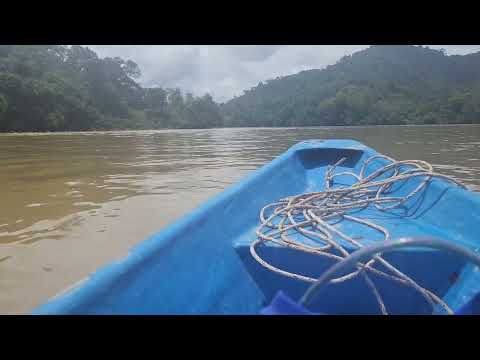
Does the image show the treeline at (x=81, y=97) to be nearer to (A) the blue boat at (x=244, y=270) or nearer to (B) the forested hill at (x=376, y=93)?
(B) the forested hill at (x=376, y=93)

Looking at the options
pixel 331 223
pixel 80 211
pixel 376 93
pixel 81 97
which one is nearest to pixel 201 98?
pixel 81 97

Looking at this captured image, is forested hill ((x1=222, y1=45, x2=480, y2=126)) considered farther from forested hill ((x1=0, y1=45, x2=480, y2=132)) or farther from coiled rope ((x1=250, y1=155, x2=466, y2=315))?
coiled rope ((x1=250, y1=155, x2=466, y2=315))

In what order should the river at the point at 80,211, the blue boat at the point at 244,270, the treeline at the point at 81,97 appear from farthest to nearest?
the treeline at the point at 81,97 → the river at the point at 80,211 → the blue boat at the point at 244,270

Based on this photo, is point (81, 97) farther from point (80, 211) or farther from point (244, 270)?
point (244, 270)

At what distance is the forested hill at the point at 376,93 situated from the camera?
160 ft

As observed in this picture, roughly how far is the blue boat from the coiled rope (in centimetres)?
6

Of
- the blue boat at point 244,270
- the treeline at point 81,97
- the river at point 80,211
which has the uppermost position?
the treeline at point 81,97

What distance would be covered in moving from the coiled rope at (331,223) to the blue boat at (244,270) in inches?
2.2

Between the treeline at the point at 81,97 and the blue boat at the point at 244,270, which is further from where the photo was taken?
the treeline at the point at 81,97

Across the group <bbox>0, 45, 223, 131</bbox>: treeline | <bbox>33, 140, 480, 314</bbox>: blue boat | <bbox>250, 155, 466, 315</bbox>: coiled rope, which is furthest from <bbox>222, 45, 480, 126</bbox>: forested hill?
<bbox>33, 140, 480, 314</bbox>: blue boat

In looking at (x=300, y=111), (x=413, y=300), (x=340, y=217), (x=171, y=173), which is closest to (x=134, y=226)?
(x=340, y=217)

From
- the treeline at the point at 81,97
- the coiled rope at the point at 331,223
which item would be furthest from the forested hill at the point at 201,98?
the coiled rope at the point at 331,223

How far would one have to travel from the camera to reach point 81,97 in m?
37.6

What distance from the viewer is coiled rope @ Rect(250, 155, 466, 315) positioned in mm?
1211
